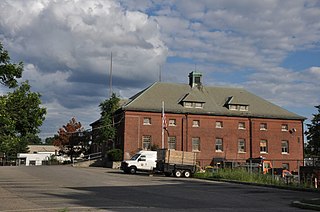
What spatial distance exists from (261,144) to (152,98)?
55.9 feet

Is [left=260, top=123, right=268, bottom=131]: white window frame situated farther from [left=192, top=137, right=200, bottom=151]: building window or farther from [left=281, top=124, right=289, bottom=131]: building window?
[left=192, top=137, right=200, bottom=151]: building window

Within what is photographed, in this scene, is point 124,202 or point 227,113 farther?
point 227,113

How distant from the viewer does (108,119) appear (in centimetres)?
6031

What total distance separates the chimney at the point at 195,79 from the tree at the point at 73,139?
20145mm

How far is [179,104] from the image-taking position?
62031 mm

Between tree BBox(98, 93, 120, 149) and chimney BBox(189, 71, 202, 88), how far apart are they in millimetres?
12116

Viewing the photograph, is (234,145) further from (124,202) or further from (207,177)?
Answer: (124,202)

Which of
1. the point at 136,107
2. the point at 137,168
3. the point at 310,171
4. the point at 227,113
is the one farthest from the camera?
the point at 227,113

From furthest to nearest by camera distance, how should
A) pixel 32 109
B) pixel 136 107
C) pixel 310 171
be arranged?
pixel 136 107 < pixel 310 171 < pixel 32 109

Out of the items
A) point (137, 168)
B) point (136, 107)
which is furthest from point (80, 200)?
point (136, 107)

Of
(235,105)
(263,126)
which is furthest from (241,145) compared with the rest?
(235,105)

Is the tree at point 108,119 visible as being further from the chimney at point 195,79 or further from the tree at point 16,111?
the tree at point 16,111

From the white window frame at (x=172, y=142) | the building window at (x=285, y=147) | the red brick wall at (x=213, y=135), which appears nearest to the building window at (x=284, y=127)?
the red brick wall at (x=213, y=135)

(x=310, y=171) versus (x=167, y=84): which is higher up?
(x=167, y=84)
